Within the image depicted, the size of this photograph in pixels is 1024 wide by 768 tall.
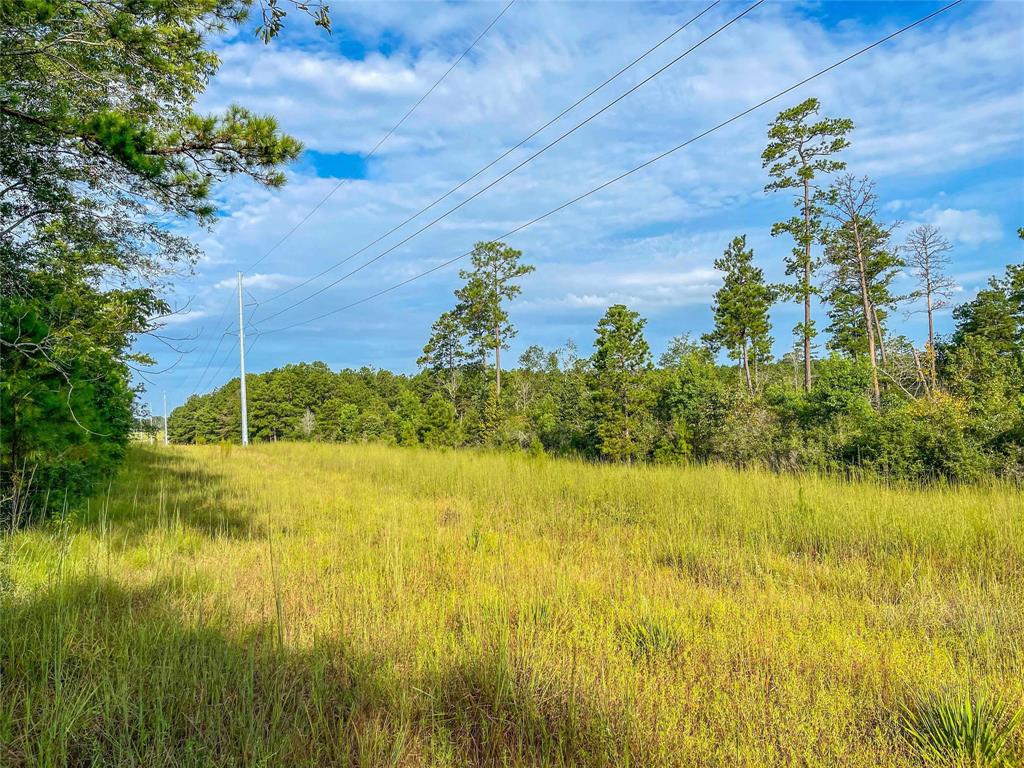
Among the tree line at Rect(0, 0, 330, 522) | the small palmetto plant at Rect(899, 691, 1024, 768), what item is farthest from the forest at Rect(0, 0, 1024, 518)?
the small palmetto plant at Rect(899, 691, 1024, 768)

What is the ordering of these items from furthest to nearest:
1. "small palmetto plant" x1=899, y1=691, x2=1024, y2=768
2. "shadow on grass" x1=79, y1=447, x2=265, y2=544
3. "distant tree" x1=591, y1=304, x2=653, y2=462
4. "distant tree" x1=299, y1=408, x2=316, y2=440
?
"distant tree" x1=299, y1=408, x2=316, y2=440 → "distant tree" x1=591, y1=304, x2=653, y2=462 → "shadow on grass" x1=79, y1=447, x2=265, y2=544 → "small palmetto plant" x1=899, y1=691, x2=1024, y2=768

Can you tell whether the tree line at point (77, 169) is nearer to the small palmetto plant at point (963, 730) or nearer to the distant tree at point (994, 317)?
the small palmetto plant at point (963, 730)

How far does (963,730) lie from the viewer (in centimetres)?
200

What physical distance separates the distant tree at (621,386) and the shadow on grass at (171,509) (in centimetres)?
1418

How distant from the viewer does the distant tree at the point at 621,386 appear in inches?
777

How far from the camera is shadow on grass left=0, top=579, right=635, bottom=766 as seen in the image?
194 cm

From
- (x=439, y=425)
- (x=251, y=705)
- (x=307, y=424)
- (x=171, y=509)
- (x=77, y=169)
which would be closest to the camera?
(x=251, y=705)

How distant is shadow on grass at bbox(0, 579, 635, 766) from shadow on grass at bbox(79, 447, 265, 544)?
231 cm

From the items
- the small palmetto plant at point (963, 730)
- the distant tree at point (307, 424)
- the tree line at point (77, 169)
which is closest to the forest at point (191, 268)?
the tree line at point (77, 169)

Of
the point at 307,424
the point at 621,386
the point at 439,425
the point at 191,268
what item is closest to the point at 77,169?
the point at 191,268

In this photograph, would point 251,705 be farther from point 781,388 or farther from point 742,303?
point 742,303

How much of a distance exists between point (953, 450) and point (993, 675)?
10.6 meters

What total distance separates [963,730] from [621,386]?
18284mm

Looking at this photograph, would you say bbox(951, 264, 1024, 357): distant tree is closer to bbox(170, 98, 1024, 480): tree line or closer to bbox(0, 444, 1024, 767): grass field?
bbox(170, 98, 1024, 480): tree line
